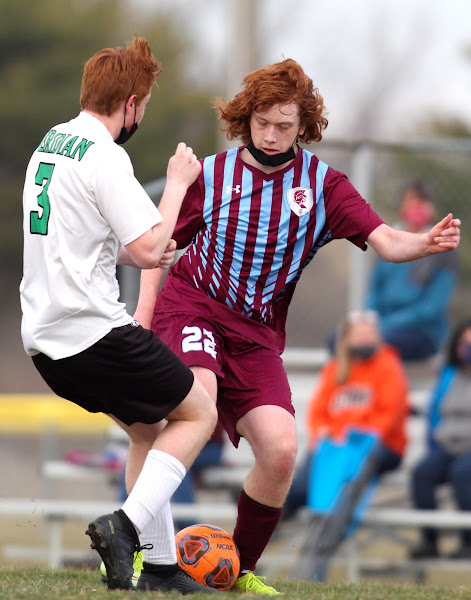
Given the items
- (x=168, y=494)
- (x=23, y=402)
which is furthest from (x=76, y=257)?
(x=23, y=402)

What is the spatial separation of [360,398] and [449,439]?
27.8 inches

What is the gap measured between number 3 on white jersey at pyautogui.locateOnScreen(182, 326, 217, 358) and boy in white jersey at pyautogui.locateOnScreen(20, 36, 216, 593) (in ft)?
1.13

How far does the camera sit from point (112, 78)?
3867 millimetres

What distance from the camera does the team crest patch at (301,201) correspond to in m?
4.48

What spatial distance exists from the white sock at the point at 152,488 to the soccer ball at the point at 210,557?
650 mm

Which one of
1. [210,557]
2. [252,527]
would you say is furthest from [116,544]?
[252,527]

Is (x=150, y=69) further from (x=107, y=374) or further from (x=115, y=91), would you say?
(x=107, y=374)

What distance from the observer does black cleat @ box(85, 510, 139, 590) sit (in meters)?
3.81

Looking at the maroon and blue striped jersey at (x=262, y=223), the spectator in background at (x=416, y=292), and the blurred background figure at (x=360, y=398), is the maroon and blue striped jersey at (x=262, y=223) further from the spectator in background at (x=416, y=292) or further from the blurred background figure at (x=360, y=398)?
the spectator in background at (x=416, y=292)

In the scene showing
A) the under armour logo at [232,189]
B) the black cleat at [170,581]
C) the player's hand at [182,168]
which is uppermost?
the player's hand at [182,168]

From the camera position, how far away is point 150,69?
13.1ft

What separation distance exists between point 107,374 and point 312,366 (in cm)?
536

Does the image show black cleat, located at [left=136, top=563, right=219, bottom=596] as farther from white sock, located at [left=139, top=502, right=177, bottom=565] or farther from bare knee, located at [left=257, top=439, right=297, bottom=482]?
bare knee, located at [left=257, top=439, right=297, bottom=482]

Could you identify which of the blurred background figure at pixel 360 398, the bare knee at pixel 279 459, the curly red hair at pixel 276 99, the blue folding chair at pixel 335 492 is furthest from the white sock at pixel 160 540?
the blurred background figure at pixel 360 398
